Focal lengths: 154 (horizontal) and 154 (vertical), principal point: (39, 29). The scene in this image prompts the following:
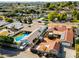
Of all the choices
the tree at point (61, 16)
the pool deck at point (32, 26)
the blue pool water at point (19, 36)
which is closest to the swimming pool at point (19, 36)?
the blue pool water at point (19, 36)

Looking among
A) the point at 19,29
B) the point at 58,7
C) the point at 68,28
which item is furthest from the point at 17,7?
the point at 68,28

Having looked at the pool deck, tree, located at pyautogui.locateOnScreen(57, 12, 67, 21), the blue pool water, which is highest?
tree, located at pyautogui.locateOnScreen(57, 12, 67, 21)

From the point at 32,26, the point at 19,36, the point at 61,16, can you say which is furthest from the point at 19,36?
the point at 61,16

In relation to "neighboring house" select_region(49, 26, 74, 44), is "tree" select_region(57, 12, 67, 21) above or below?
above

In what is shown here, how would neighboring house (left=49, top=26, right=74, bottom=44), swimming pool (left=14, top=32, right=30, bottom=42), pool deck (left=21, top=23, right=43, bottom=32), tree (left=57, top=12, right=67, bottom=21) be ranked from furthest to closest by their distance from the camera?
1. tree (left=57, top=12, right=67, bottom=21)
2. pool deck (left=21, top=23, right=43, bottom=32)
3. swimming pool (left=14, top=32, right=30, bottom=42)
4. neighboring house (left=49, top=26, right=74, bottom=44)

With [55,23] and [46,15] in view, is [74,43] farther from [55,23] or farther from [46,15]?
[46,15]

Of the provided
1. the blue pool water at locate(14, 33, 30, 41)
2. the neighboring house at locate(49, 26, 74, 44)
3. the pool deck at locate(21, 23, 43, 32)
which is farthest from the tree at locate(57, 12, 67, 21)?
the blue pool water at locate(14, 33, 30, 41)

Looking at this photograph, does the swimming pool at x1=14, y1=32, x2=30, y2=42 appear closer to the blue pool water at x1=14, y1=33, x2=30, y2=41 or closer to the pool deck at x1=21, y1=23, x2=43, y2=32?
the blue pool water at x1=14, y1=33, x2=30, y2=41

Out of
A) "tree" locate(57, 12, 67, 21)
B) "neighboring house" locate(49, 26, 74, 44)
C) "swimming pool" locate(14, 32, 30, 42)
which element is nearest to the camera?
"neighboring house" locate(49, 26, 74, 44)

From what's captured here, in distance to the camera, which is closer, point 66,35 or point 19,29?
point 66,35

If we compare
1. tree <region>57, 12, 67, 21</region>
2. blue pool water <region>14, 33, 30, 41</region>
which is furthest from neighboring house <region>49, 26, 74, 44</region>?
blue pool water <region>14, 33, 30, 41</region>

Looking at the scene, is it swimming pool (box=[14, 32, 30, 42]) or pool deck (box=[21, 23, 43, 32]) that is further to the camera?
pool deck (box=[21, 23, 43, 32])
